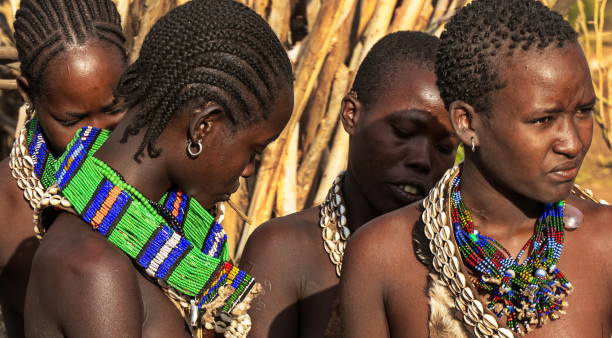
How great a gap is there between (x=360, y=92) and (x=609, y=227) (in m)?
1.28

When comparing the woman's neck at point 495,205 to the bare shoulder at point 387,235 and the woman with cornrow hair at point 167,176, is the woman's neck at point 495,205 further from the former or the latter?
the woman with cornrow hair at point 167,176

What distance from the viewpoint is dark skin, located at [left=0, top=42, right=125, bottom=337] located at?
3.21 meters

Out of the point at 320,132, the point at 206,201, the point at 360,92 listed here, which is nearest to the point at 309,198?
the point at 320,132

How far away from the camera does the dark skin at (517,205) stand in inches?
93.0

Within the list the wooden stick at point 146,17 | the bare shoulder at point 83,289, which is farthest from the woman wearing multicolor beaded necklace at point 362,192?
the wooden stick at point 146,17

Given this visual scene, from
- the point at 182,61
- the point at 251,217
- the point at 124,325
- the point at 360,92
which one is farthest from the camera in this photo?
the point at 251,217

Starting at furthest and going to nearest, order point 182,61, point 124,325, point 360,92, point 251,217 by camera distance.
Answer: point 251,217 → point 360,92 → point 182,61 → point 124,325

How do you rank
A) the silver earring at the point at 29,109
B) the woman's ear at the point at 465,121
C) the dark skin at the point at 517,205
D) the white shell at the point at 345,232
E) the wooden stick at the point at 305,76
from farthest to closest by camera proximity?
the wooden stick at the point at 305,76, the silver earring at the point at 29,109, the white shell at the point at 345,232, the woman's ear at the point at 465,121, the dark skin at the point at 517,205

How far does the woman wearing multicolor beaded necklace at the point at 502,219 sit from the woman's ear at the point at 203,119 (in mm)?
551

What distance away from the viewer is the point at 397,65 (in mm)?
3420

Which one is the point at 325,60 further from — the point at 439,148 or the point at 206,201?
the point at 206,201

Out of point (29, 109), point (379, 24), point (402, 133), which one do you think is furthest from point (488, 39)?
point (379, 24)

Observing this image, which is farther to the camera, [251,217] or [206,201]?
[251,217]

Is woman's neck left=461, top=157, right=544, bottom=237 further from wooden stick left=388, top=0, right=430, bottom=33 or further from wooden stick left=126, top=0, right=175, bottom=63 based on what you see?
wooden stick left=126, top=0, right=175, bottom=63
